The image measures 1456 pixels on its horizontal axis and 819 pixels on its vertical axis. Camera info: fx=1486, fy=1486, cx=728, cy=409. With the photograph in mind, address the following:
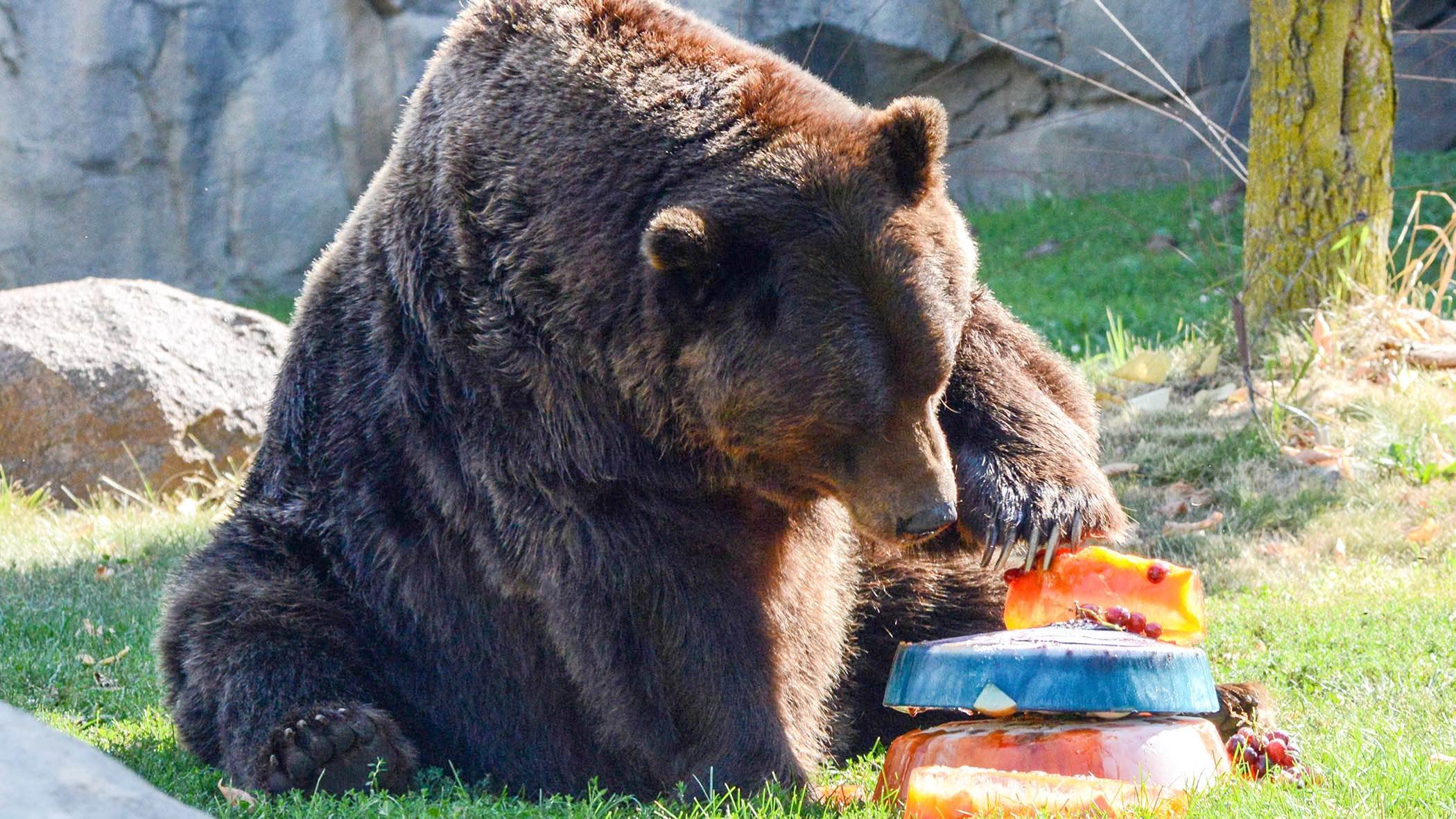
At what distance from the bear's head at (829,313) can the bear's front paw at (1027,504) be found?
0.34 m

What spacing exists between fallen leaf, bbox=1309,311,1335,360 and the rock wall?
24.2ft

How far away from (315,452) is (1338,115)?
5.40m

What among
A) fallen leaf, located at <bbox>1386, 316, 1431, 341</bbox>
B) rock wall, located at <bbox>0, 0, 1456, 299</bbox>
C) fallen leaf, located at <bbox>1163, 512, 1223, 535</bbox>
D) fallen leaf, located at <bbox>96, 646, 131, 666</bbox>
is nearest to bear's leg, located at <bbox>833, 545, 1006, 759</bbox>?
fallen leaf, located at <bbox>1163, 512, 1223, 535</bbox>

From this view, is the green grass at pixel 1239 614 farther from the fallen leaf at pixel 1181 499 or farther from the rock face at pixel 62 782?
the rock face at pixel 62 782

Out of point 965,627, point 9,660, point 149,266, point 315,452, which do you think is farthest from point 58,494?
point 149,266

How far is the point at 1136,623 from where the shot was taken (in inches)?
135

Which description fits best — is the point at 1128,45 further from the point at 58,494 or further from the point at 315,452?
the point at 315,452

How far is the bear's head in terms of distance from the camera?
312cm

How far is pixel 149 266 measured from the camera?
15.3 m

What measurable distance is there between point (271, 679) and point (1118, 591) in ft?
6.88

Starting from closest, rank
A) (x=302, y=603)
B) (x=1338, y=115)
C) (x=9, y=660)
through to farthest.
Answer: (x=302, y=603), (x=9, y=660), (x=1338, y=115)

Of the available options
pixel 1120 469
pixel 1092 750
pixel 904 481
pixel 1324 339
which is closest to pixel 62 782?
pixel 904 481

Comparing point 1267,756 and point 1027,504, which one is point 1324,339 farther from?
point 1267,756

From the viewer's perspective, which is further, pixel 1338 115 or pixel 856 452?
pixel 1338 115
